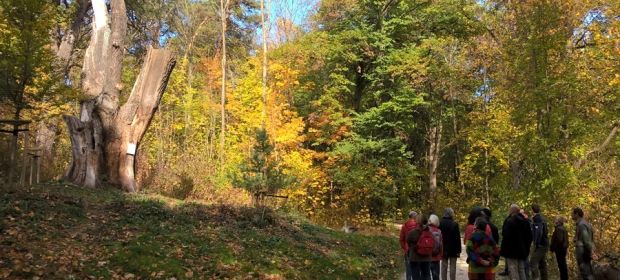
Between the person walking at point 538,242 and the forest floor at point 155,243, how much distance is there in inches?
140

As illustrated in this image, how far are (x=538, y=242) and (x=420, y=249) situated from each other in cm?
339

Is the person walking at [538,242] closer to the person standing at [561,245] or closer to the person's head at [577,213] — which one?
the person standing at [561,245]

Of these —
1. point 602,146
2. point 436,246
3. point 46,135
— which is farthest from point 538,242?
point 46,135

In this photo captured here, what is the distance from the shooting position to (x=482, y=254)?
24.3ft

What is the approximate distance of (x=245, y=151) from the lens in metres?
24.3

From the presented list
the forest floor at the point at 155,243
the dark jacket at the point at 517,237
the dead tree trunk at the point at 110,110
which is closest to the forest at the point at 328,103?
the dead tree trunk at the point at 110,110

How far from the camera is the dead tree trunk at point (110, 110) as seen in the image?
15.5 meters

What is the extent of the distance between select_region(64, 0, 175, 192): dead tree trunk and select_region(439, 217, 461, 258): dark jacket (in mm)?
11163

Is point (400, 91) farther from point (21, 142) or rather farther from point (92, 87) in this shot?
point (21, 142)

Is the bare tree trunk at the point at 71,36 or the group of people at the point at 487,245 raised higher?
the bare tree trunk at the point at 71,36

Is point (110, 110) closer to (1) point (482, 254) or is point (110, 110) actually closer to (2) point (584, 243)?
(1) point (482, 254)

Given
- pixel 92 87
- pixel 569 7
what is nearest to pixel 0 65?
pixel 92 87

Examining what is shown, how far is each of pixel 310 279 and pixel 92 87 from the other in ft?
36.5

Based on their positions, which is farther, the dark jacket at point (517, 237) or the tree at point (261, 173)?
the tree at point (261, 173)
